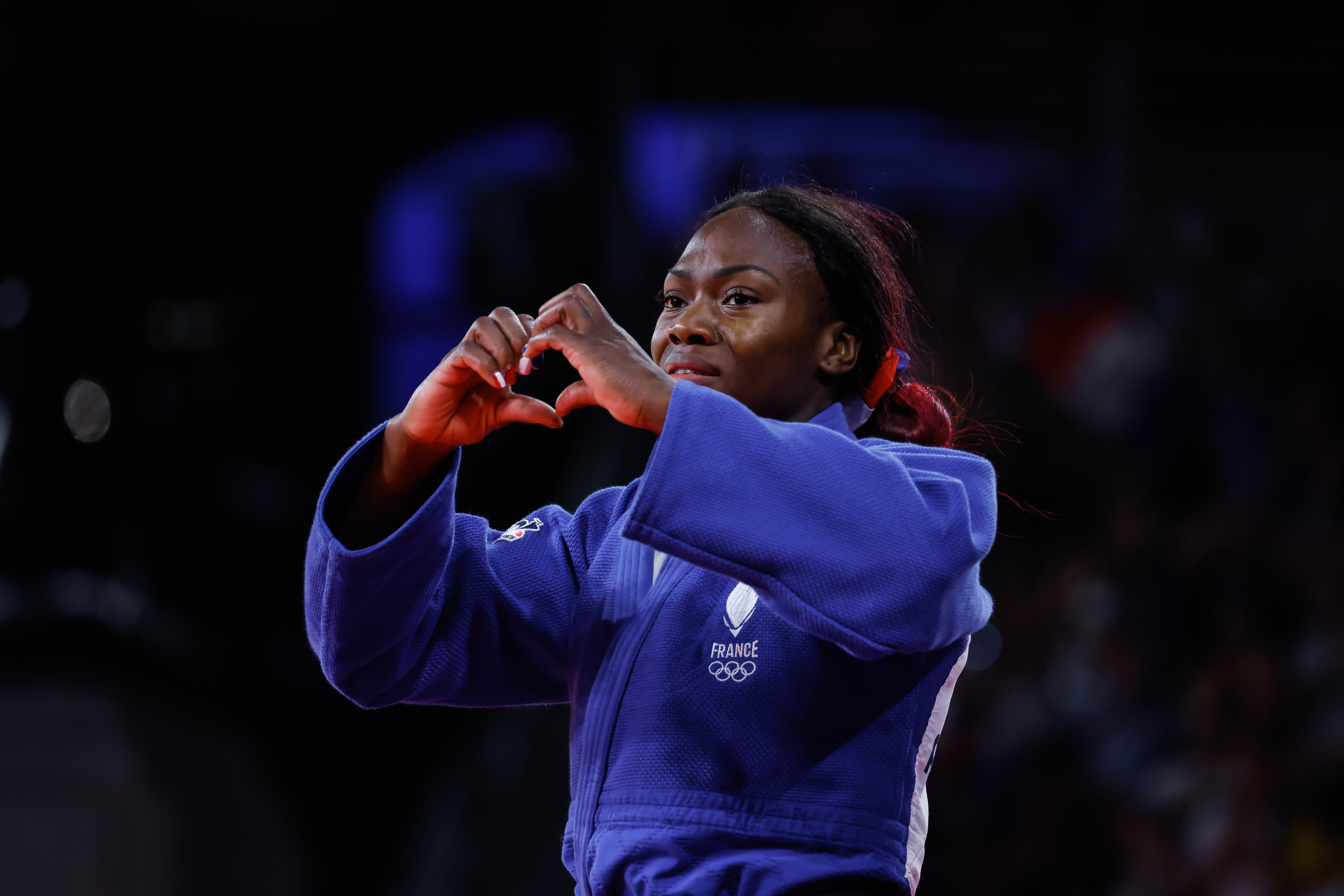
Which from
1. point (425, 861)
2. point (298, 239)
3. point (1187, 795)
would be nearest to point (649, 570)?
point (425, 861)

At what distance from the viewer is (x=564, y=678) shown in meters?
1.59

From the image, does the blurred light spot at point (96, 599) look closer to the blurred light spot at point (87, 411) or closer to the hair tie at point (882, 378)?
the blurred light spot at point (87, 411)

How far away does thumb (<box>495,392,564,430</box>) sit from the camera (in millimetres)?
1396

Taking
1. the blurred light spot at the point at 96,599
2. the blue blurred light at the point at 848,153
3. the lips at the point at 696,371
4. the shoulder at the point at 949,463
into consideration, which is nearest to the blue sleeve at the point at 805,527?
the shoulder at the point at 949,463

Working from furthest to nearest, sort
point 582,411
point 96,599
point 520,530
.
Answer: point 582,411 → point 96,599 → point 520,530

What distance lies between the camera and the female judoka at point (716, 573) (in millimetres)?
1213

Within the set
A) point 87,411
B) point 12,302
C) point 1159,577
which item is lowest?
point 1159,577

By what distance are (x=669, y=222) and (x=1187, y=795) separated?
286cm

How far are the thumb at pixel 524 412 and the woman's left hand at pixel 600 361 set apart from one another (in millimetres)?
20

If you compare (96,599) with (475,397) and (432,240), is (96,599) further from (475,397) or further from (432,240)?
(475,397)

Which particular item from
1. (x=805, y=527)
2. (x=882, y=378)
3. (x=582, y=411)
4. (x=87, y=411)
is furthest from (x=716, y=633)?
(x=582, y=411)

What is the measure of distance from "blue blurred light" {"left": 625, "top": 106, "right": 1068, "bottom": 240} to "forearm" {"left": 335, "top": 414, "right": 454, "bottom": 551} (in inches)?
152

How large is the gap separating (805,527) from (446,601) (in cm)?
54

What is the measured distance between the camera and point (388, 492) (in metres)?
1.47
